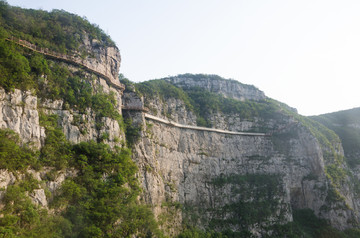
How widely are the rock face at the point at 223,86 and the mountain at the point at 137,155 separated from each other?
19.0ft

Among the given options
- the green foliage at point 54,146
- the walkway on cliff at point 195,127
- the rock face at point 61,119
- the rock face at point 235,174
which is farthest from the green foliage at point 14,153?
the walkway on cliff at point 195,127

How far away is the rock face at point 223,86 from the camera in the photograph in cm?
6594

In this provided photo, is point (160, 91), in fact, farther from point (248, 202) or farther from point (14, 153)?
point (14, 153)

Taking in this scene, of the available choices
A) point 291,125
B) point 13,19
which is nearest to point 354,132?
point 291,125

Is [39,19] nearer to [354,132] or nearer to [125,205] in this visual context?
[125,205]

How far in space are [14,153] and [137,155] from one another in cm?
1545

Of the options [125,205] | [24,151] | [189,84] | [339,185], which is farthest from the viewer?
[189,84]

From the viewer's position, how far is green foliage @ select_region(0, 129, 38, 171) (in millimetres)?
19406

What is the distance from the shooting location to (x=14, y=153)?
20156 mm

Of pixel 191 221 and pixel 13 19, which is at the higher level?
pixel 13 19

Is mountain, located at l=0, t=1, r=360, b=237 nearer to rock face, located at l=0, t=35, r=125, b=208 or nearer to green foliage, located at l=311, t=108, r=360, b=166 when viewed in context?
rock face, located at l=0, t=35, r=125, b=208

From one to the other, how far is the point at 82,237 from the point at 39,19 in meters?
26.3

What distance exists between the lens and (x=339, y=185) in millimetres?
45500

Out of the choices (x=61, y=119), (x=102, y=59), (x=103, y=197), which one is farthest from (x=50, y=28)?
(x=103, y=197)
